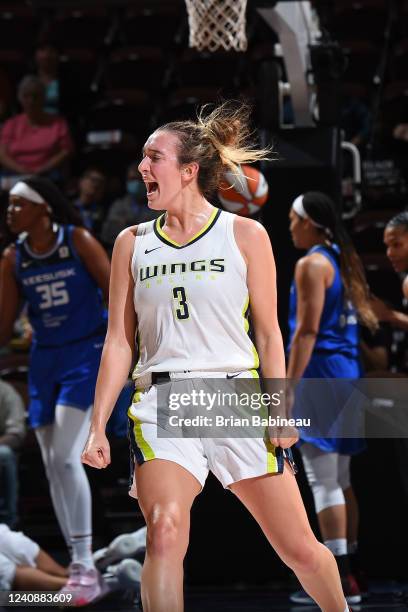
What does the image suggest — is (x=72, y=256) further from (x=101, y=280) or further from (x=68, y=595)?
(x=68, y=595)

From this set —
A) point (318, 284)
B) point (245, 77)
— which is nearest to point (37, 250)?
point (318, 284)

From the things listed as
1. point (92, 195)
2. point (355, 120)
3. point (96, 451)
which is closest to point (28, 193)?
point (96, 451)

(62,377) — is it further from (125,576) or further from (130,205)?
(130,205)

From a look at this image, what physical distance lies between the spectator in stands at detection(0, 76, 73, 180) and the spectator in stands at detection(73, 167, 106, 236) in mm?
536

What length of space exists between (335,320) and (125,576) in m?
1.68

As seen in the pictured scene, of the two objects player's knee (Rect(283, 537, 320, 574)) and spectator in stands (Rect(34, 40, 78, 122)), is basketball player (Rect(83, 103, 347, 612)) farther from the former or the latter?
spectator in stands (Rect(34, 40, 78, 122))

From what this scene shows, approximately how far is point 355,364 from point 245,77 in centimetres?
583

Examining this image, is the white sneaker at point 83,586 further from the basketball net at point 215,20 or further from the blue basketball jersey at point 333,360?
the basketball net at point 215,20

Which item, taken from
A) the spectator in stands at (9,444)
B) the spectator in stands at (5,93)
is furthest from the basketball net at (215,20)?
the spectator in stands at (5,93)

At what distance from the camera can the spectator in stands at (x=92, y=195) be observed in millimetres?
9188

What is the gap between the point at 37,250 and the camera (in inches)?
228

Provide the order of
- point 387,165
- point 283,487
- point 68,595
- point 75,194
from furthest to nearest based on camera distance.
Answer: point 75,194
point 387,165
point 68,595
point 283,487

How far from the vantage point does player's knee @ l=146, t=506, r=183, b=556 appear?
331 cm

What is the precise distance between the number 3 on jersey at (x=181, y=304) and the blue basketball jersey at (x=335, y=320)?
2152mm
